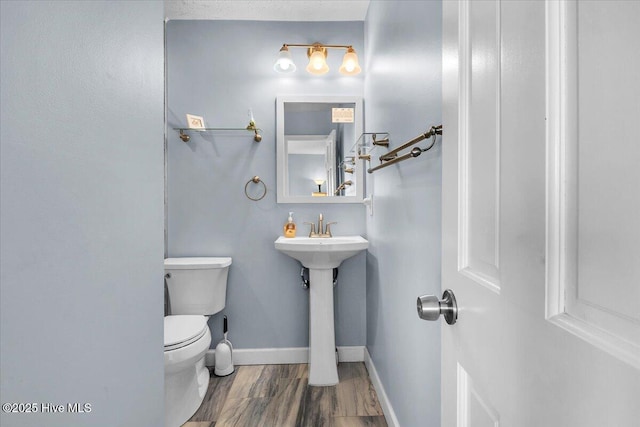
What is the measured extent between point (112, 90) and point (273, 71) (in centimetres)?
177

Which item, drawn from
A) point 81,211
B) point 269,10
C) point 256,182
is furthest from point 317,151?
point 81,211

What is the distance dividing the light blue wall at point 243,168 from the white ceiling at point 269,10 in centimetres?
5

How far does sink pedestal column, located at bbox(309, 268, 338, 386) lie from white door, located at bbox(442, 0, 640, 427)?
1586mm

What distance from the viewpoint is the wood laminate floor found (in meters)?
1.70

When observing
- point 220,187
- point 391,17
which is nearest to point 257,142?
point 220,187

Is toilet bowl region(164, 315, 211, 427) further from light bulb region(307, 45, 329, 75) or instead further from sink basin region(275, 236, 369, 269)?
light bulb region(307, 45, 329, 75)

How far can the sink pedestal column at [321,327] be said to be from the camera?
6.81ft

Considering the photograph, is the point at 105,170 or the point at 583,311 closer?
the point at 583,311

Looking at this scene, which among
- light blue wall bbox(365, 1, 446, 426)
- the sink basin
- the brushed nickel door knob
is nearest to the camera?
the brushed nickel door knob

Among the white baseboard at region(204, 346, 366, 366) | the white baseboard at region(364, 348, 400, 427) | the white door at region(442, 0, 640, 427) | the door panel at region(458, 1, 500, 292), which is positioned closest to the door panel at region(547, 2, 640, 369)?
the white door at region(442, 0, 640, 427)

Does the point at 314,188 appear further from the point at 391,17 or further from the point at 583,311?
the point at 583,311

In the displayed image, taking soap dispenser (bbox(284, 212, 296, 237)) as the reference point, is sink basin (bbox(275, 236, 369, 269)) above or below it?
below

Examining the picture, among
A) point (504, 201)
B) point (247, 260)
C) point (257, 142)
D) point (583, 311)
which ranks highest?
point (257, 142)

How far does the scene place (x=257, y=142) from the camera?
2.38 metres
